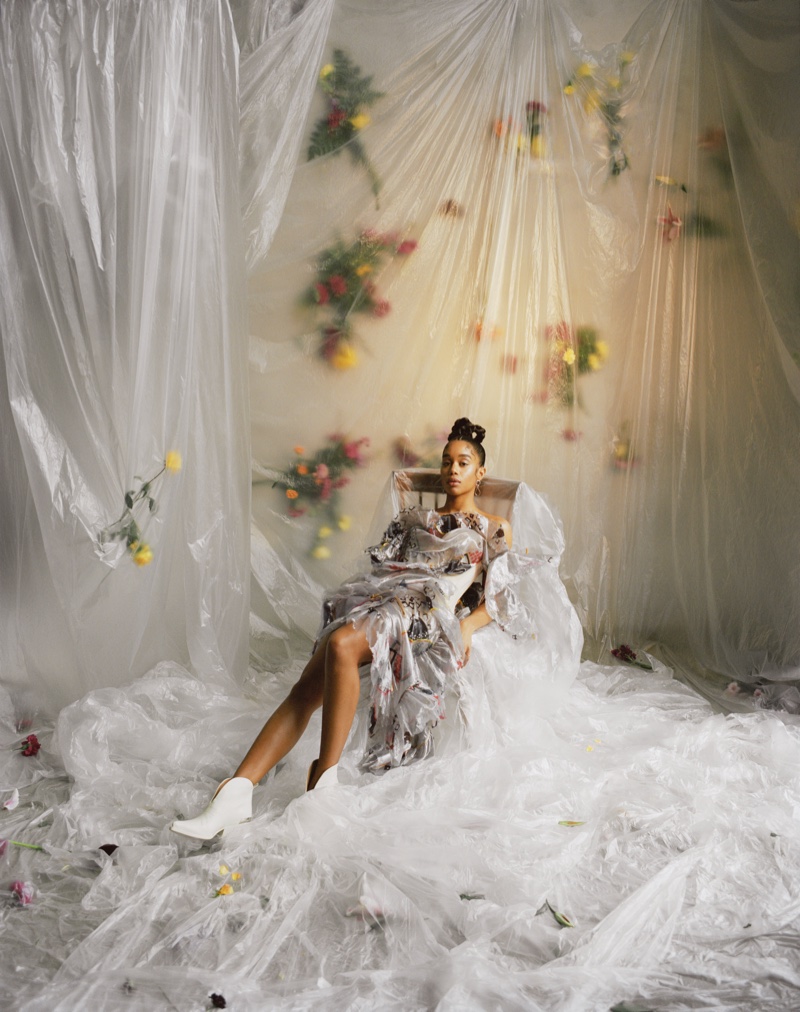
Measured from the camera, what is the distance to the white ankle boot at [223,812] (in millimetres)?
1667

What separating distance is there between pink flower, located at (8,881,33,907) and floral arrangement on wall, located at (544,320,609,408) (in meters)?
1.84

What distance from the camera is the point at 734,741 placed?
6.88 ft

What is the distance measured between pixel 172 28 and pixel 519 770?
1.76 m

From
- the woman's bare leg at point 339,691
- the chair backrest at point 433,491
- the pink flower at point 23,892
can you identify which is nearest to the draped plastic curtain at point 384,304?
the chair backrest at point 433,491

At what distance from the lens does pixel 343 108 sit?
2.53m

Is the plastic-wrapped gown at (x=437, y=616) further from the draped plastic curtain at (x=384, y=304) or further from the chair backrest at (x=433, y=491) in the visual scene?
the draped plastic curtain at (x=384, y=304)

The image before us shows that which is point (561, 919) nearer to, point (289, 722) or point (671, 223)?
point (289, 722)

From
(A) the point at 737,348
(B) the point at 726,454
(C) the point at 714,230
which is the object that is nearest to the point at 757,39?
(C) the point at 714,230

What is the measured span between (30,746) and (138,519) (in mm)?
549

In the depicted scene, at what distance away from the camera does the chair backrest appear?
2352mm

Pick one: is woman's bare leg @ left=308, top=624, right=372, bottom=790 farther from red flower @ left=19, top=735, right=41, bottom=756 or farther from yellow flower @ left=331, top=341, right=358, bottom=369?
yellow flower @ left=331, top=341, right=358, bottom=369

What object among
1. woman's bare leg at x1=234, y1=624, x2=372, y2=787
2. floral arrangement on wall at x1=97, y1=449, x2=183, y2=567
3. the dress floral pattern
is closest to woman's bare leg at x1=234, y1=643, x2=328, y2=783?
woman's bare leg at x1=234, y1=624, x2=372, y2=787

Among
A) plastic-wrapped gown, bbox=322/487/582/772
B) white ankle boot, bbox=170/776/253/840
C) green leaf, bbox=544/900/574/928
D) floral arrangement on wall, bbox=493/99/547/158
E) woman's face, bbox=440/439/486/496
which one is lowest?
green leaf, bbox=544/900/574/928

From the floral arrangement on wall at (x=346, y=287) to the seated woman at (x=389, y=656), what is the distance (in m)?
0.65
